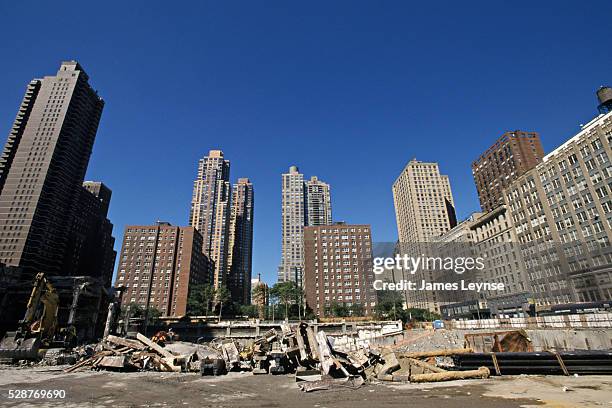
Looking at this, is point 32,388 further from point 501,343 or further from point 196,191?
point 196,191

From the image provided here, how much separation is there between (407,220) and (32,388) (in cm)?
17029

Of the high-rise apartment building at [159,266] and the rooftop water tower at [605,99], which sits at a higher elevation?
the rooftop water tower at [605,99]

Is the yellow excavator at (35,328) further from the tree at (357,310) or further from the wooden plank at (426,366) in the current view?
the tree at (357,310)

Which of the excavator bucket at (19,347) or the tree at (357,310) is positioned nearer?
the excavator bucket at (19,347)

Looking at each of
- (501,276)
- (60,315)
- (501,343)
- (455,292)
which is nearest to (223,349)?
(501,343)

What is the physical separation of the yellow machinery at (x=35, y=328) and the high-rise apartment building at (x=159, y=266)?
8029 cm

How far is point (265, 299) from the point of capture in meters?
130

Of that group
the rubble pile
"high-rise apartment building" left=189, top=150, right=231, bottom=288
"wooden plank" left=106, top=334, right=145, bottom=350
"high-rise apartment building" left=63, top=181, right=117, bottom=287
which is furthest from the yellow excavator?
"high-rise apartment building" left=189, top=150, right=231, bottom=288

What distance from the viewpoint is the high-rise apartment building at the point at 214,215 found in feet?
587

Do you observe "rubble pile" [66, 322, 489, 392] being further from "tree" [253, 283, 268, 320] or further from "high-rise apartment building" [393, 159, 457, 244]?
"high-rise apartment building" [393, 159, 457, 244]

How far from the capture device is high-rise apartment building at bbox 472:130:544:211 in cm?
11112

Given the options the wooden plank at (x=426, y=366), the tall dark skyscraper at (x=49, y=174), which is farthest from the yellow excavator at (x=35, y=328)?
the tall dark skyscraper at (x=49, y=174)

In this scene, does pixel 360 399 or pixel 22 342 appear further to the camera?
pixel 22 342

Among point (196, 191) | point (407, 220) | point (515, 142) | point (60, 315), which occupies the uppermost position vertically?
point (196, 191)
